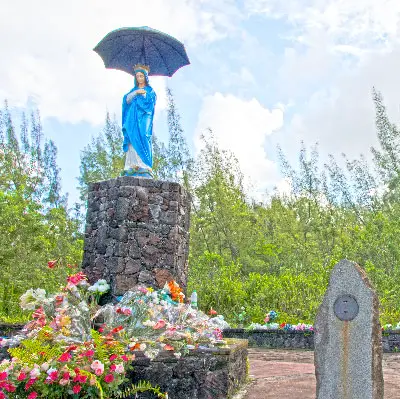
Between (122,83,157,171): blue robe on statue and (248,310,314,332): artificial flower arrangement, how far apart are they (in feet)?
19.4

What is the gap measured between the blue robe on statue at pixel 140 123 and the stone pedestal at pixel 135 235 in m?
0.62

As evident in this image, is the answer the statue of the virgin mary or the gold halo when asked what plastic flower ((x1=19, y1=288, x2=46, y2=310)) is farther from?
the gold halo

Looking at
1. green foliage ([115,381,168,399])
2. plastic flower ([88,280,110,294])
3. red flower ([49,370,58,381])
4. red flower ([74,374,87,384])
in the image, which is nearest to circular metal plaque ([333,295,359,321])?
green foliage ([115,381,168,399])

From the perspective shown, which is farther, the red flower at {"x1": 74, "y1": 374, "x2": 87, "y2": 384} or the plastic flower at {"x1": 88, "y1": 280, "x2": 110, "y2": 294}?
the plastic flower at {"x1": 88, "y1": 280, "x2": 110, "y2": 294}

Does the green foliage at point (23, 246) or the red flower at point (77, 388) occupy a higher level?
the green foliage at point (23, 246)

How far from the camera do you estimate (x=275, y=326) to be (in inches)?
496

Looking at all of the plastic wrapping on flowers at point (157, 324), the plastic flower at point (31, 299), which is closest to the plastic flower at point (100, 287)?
the plastic wrapping on flowers at point (157, 324)

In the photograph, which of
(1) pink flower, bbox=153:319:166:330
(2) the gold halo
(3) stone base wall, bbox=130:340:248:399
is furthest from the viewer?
(2) the gold halo

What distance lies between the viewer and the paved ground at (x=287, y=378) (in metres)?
6.20

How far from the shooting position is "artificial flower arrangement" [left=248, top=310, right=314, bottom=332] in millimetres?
12086

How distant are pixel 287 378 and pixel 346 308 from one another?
2.64 meters

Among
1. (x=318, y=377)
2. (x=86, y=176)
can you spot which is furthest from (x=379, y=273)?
(x=86, y=176)

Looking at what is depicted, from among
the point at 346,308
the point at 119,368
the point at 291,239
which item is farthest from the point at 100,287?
the point at 291,239

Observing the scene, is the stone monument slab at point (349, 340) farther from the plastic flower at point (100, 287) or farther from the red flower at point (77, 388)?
the plastic flower at point (100, 287)
